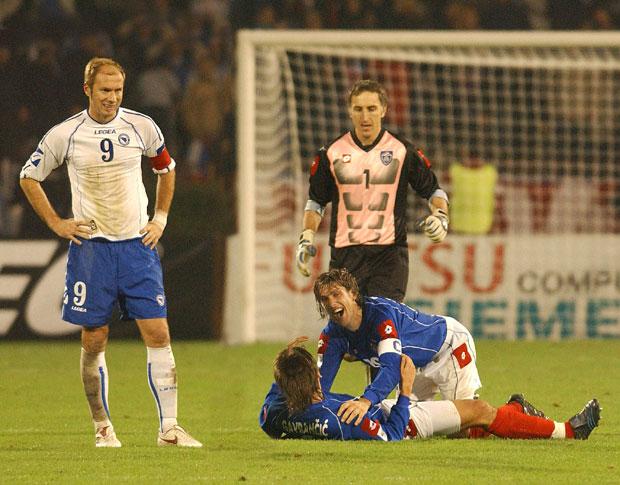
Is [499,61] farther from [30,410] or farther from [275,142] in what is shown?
[30,410]

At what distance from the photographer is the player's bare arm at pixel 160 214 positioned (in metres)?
7.29

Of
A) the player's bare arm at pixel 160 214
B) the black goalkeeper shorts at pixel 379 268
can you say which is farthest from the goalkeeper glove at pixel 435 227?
the player's bare arm at pixel 160 214

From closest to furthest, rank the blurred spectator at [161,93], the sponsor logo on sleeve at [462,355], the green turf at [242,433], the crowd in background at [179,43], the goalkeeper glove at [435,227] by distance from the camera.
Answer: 1. the green turf at [242,433]
2. the sponsor logo on sleeve at [462,355]
3. the goalkeeper glove at [435,227]
4. the crowd in background at [179,43]
5. the blurred spectator at [161,93]

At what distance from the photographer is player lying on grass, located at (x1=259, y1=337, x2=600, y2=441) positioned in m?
7.04

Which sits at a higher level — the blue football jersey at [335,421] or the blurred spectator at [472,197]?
the blurred spectator at [472,197]

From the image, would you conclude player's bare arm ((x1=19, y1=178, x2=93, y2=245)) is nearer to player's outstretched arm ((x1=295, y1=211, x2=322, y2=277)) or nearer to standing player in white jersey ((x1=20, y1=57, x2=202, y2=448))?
standing player in white jersey ((x1=20, y1=57, x2=202, y2=448))

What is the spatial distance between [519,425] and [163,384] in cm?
186

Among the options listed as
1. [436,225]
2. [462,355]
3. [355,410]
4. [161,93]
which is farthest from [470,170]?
[355,410]

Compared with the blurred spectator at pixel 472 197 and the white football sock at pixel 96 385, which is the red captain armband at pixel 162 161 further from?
the blurred spectator at pixel 472 197

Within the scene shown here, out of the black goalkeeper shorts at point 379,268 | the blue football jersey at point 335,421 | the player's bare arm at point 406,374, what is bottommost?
the blue football jersey at point 335,421

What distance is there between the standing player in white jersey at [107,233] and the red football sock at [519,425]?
1.56m

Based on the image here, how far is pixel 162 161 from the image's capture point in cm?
748

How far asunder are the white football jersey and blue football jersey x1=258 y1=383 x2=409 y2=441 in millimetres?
1176

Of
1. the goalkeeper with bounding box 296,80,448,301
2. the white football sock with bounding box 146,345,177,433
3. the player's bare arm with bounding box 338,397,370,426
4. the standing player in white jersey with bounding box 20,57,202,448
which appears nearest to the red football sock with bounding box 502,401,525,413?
the player's bare arm with bounding box 338,397,370,426
